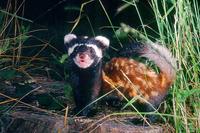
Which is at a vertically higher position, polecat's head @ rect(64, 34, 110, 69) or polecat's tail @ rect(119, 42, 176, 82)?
polecat's head @ rect(64, 34, 110, 69)

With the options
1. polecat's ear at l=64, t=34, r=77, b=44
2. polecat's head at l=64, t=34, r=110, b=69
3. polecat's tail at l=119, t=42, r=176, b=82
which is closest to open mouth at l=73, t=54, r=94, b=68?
polecat's head at l=64, t=34, r=110, b=69

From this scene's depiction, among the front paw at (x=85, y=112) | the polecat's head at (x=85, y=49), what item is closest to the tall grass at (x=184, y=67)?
the polecat's head at (x=85, y=49)

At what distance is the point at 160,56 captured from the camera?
4551 mm

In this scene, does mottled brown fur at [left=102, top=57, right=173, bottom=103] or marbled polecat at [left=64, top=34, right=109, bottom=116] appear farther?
mottled brown fur at [left=102, top=57, right=173, bottom=103]

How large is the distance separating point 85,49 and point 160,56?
585mm

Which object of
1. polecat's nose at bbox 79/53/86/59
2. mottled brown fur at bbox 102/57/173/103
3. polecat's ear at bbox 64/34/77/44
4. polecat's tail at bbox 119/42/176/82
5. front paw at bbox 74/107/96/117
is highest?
polecat's ear at bbox 64/34/77/44

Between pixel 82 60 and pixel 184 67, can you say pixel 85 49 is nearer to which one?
pixel 82 60

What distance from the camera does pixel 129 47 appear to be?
4688mm

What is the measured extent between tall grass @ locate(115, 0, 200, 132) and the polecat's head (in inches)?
14.0

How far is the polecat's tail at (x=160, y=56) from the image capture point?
14.8 ft

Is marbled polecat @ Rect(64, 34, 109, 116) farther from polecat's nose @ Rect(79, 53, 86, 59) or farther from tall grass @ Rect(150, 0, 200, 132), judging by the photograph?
tall grass @ Rect(150, 0, 200, 132)

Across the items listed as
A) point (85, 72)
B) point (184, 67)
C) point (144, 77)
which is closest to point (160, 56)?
point (144, 77)

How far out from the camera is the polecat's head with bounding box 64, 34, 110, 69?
4.32 m

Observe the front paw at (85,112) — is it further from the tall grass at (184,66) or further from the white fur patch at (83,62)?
the tall grass at (184,66)
